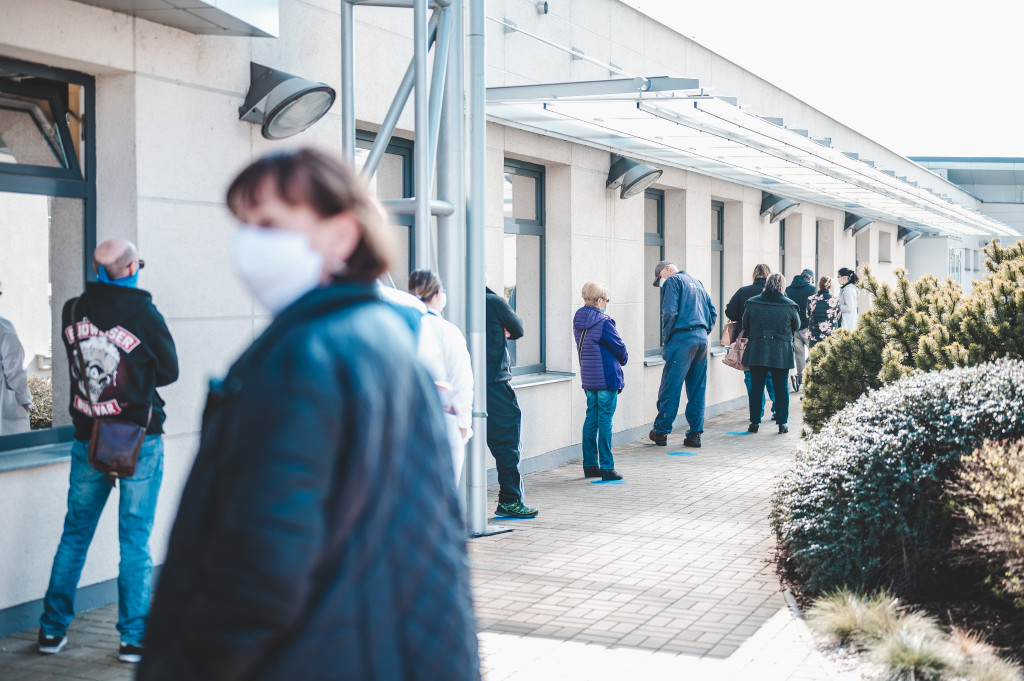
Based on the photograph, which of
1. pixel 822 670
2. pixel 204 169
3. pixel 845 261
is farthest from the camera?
pixel 845 261

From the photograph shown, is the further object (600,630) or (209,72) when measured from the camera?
(209,72)

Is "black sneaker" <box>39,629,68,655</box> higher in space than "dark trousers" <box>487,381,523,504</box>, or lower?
lower

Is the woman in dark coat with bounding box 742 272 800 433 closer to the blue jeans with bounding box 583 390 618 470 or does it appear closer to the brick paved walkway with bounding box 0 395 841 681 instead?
the brick paved walkway with bounding box 0 395 841 681

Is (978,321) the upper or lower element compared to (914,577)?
upper

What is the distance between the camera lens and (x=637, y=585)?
21.8ft

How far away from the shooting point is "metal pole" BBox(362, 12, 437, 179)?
675cm

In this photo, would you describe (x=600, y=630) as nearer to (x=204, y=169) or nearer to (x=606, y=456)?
(x=204, y=169)

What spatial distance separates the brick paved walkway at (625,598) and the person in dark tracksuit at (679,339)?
8.32 ft

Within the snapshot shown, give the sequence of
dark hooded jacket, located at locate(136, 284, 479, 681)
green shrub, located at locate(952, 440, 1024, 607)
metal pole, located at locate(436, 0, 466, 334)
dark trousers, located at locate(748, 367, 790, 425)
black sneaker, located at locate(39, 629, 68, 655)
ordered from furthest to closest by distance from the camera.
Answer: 1. dark trousers, located at locate(748, 367, 790, 425)
2. metal pole, located at locate(436, 0, 466, 334)
3. black sneaker, located at locate(39, 629, 68, 655)
4. green shrub, located at locate(952, 440, 1024, 607)
5. dark hooded jacket, located at locate(136, 284, 479, 681)

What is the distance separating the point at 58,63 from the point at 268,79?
50.6 inches

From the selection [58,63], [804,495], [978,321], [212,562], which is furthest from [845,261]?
[212,562]

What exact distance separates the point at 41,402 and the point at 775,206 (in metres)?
14.0

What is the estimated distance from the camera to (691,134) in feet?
35.8

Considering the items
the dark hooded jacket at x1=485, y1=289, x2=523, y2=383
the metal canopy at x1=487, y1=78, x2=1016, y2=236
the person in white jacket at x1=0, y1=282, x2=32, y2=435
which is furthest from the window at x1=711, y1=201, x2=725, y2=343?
→ the person in white jacket at x1=0, y1=282, x2=32, y2=435
